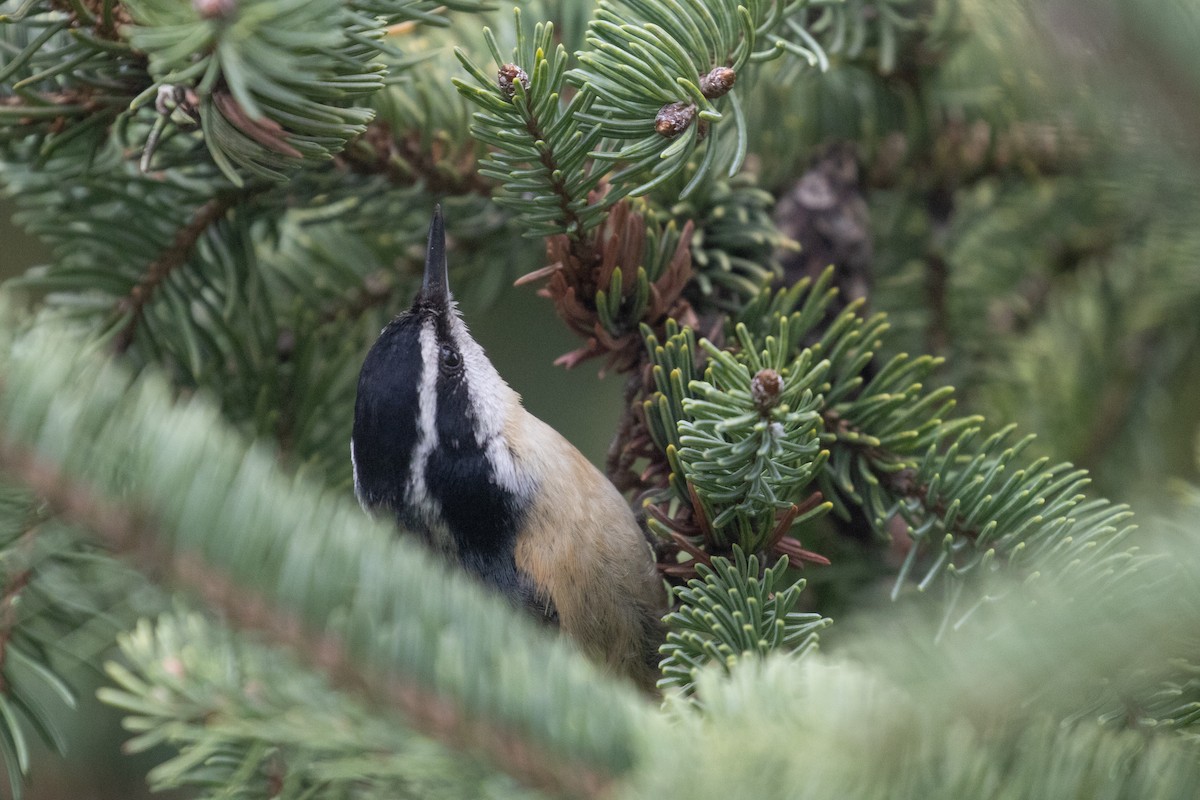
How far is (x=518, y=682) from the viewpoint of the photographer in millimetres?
733

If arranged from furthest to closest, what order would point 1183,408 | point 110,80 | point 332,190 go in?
point 1183,408, point 332,190, point 110,80

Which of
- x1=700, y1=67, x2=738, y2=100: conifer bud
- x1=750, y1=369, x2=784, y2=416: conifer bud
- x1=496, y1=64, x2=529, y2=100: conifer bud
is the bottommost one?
x1=750, y1=369, x2=784, y2=416: conifer bud

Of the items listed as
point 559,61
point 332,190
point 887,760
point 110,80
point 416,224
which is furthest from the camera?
point 416,224

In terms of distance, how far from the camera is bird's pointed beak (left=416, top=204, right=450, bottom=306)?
6.19 ft

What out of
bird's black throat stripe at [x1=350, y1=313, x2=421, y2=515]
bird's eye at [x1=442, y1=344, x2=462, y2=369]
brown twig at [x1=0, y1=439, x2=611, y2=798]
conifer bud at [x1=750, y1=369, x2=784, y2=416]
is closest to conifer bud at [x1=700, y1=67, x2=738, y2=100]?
conifer bud at [x1=750, y1=369, x2=784, y2=416]

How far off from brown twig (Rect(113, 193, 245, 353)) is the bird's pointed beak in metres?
0.33

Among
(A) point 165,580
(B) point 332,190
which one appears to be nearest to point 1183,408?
(B) point 332,190

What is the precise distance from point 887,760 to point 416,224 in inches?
61.4

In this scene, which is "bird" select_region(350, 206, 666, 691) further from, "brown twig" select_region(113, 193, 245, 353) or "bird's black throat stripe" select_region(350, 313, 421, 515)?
"brown twig" select_region(113, 193, 245, 353)

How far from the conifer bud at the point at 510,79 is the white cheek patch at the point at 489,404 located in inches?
37.1

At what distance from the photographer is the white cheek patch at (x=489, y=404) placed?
229cm

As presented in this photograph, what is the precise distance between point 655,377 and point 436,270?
0.57 m

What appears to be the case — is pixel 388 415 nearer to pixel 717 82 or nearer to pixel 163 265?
pixel 163 265

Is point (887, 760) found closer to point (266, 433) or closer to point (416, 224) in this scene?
point (266, 433)
